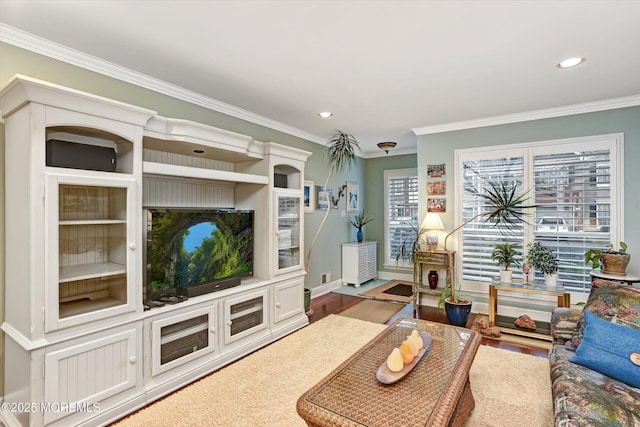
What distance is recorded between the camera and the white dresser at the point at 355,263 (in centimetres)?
568

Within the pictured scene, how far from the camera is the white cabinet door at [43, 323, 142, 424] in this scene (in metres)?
1.87

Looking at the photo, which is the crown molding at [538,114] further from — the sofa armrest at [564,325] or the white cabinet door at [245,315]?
the white cabinet door at [245,315]

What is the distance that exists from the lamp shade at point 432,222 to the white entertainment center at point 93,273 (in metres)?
2.52

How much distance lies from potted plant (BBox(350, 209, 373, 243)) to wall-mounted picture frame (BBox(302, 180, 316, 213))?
141cm

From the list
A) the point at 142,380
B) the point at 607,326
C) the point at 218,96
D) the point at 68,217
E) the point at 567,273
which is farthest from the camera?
the point at 567,273

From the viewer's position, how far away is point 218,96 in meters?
3.29

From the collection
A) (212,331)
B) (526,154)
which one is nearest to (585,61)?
(526,154)

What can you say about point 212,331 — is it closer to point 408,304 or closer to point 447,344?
point 447,344

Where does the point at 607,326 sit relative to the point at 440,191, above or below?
below

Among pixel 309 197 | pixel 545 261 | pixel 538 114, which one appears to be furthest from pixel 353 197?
pixel 545 261

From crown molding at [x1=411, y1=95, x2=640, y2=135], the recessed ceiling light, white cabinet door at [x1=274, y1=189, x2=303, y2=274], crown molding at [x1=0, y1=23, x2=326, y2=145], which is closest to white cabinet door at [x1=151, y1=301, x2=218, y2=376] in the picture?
white cabinet door at [x1=274, y1=189, x2=303, y2=274]

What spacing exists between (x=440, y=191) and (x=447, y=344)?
280cm

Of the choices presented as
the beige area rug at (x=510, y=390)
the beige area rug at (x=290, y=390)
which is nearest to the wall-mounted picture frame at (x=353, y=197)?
the beige area rug at (x=290, y=390)

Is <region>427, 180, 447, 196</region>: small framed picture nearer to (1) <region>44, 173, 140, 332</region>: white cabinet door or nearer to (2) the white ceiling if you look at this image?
(2) the white ceiling
